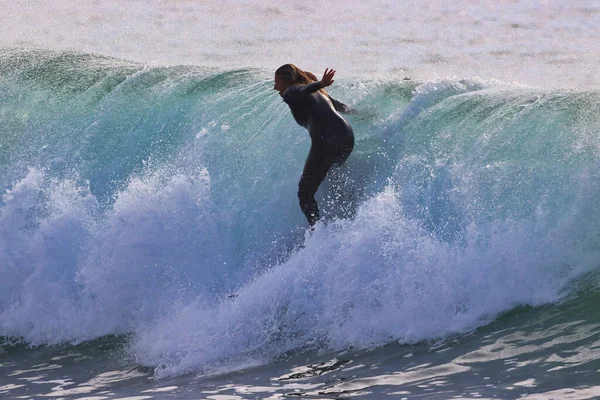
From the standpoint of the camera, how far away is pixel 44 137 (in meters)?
10.8

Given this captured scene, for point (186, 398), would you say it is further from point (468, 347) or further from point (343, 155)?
point (343, 155)

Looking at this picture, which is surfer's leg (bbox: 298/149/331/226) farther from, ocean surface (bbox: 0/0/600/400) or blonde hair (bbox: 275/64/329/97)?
blonde hair (bbox: 275/64/329/97)

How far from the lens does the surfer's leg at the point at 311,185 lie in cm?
792

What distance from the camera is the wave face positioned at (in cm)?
755

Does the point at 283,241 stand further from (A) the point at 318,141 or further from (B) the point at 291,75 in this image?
(B) the point at 291,75

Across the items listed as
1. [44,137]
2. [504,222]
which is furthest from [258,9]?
[504,222]

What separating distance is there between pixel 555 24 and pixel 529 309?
1133cm

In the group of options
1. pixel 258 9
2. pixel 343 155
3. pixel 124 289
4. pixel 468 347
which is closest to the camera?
pixel 468 347

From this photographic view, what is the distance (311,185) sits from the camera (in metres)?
7.93

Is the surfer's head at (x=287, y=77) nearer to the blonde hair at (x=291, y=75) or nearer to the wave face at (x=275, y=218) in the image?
the blonde hair at (x=291, y=75)

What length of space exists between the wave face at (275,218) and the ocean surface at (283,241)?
0.06 feet

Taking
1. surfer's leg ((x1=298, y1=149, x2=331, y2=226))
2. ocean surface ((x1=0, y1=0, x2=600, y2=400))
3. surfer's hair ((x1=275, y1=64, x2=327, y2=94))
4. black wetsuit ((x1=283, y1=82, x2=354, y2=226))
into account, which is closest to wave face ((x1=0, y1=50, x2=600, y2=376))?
ocean surface ((x1=0, y1=0, x2=600, y2=400))

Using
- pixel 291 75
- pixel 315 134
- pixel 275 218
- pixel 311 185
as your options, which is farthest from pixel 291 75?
pixel 275 218

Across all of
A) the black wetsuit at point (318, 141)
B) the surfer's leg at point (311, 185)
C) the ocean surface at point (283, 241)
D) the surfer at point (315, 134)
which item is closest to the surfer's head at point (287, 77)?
the surfer at point (315, 134)
